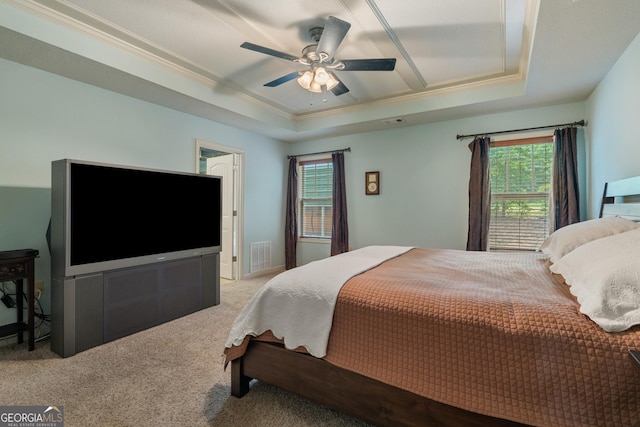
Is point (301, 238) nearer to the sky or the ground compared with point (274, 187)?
nearer to the ground

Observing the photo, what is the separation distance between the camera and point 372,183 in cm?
475

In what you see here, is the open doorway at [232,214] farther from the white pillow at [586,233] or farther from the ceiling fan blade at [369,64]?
the white pillow at [586,233]

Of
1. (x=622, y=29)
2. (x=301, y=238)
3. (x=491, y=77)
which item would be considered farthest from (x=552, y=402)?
(x=301, y=238)

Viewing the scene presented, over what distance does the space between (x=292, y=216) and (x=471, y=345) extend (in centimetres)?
437

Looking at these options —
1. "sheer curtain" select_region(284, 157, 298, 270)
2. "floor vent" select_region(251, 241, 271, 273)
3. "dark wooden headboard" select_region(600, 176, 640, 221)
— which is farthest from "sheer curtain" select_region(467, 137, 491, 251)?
"floor vent" select_region(251, 241, 271, 273)

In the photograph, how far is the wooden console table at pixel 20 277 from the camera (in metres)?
2.26

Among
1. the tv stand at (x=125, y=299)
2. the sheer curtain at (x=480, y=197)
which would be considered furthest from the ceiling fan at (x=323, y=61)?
the tv stand at (x=125, y=299)

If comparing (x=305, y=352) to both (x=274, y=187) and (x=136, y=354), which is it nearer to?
(x=136, y=354)

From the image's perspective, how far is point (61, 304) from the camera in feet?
7.66

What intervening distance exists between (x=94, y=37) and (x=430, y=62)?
311 cm

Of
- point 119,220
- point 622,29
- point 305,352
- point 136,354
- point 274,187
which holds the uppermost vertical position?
point 622,29

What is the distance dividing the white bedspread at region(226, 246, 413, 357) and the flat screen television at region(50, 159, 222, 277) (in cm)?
159

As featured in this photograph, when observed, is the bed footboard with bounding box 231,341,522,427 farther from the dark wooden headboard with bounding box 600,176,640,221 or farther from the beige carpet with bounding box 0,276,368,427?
the dark wooden headboard with bounding box 600,176,640,221

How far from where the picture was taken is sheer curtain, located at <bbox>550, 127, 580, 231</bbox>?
331 cm
